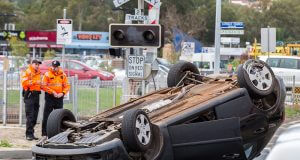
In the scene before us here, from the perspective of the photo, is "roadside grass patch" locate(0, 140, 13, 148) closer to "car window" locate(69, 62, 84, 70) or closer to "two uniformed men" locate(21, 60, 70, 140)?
"two uniformed men" locate(21, 60, 70, 140)

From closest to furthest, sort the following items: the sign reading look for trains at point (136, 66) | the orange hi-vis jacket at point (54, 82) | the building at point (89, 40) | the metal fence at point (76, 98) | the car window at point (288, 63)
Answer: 1. the orange hi-vis jacket at point (54, 82)
2. the sign reading look for trains at point (136, 66)
3. the metal fence at point (76, 98)
4. the car window at point (288, 63)
5. the building at point (89, 40)

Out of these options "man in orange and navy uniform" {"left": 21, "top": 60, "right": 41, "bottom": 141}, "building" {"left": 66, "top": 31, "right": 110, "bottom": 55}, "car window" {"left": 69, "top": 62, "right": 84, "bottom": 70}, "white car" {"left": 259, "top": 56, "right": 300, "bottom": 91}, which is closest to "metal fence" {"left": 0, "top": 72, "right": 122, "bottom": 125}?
"man in orange and navy uniform" {"left": 21, "top": 60, "right": 41, "bottom": 141}

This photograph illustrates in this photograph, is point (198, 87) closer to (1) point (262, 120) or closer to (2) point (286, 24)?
(1) point (262, 120)

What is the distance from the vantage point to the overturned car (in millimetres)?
7449

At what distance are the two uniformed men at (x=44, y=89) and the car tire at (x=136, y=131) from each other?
6348 mm

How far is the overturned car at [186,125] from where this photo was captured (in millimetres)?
7449

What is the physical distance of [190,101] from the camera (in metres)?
8.52

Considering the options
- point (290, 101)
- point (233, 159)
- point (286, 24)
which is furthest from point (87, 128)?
point (286, 24)

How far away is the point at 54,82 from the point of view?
45.2ft

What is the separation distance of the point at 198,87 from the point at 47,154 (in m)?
2.69

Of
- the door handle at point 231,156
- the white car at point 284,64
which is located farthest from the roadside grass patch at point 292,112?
the door handle at point 231,156

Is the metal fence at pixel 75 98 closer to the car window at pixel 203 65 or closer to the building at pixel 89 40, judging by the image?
the car window at pixel 203 65

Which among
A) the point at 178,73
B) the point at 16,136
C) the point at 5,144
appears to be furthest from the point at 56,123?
the point at 16,136

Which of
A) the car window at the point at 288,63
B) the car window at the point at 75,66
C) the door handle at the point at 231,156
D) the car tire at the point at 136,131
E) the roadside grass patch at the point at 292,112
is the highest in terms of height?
the car window at the point at 288,63
